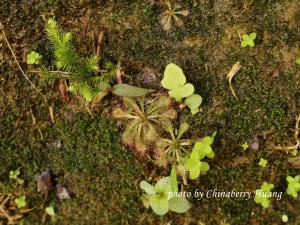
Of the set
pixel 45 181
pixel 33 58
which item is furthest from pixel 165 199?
pixel 33 58

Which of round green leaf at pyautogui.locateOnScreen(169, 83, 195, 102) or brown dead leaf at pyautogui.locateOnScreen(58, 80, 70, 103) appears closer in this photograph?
round green leaf at pyautogui.locateOnScreen(169, 83, 195, 102)

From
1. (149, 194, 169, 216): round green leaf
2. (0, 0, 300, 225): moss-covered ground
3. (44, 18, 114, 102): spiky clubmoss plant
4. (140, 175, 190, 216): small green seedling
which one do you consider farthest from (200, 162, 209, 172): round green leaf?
(44, 18, 114, 102): spiky clubmoss plant

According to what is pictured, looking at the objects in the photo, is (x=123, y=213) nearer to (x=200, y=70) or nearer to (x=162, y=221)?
(x=162, y=221)

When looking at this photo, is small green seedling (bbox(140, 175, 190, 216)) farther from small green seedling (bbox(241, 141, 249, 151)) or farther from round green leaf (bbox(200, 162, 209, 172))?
small green seedling (bbox(241, 141, 249, 151))

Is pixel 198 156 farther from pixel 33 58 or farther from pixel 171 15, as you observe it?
pixel 33 58

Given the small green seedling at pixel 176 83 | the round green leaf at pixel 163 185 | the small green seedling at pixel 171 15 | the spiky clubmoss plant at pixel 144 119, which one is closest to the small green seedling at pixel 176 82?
the small green seedling at pixel 176 83

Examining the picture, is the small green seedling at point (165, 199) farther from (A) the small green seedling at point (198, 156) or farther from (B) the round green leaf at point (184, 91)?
(B) the round green leaf at point (184, 91)

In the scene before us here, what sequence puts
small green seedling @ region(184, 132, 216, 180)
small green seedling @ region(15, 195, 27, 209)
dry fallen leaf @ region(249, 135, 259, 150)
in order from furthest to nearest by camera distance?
small green seedling @ region(15, 195, 27, 209), dry fallen leaf @ region(249, 135, 259, 150), small green seedling @ region(184, 132, 216, 180)
